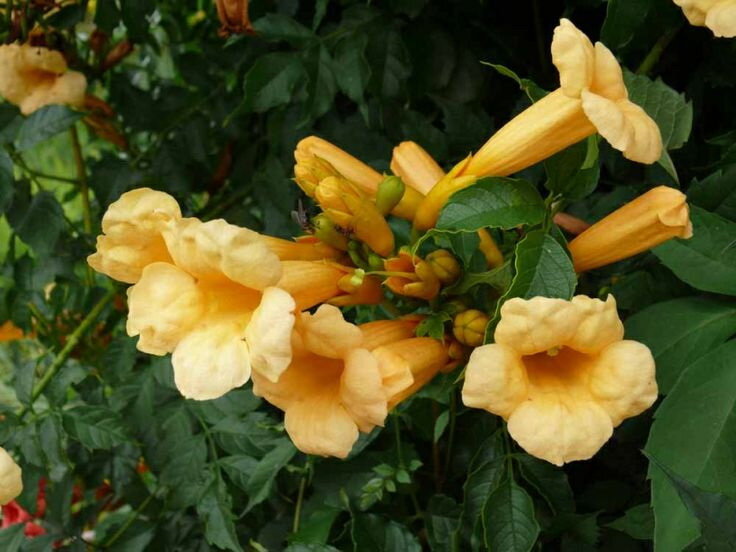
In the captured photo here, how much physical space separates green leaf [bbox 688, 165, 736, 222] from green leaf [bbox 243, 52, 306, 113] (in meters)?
0.87

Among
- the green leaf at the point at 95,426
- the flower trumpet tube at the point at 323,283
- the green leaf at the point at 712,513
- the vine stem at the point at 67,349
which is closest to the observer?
the green leaf at the point at 712,513

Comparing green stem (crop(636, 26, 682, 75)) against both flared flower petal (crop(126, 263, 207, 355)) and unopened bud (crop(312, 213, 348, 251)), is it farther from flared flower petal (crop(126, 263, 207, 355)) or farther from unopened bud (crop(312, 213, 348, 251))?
flared flower petal (crop(126, 263, 207, 355))

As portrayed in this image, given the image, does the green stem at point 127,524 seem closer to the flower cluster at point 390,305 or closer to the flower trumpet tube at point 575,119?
the flower cluster at point 390,305

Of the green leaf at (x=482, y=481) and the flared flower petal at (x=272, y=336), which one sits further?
the green leaf at (x=482, y=481)

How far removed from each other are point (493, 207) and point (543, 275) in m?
0.12

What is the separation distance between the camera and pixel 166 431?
6.93 ft

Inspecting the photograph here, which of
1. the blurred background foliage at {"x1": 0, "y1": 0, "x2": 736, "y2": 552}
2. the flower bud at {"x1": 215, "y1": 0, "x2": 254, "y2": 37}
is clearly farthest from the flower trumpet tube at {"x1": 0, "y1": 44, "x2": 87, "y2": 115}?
the flower bud at {"x1": 215, "y1": 0, "x2": 254, "y2": 37}

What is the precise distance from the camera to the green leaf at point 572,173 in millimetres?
1366

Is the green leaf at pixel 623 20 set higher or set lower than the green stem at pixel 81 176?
higher

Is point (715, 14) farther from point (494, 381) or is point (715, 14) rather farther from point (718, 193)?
point (494, 381)

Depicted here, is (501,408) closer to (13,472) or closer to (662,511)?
(662,511)

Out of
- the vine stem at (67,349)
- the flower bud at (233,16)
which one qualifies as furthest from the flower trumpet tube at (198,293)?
the flower bud at (233,16)

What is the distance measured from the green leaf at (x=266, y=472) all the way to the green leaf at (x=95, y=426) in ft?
0.98

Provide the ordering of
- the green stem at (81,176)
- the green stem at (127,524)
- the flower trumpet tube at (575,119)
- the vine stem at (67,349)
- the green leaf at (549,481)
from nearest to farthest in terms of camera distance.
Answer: the flower trumpet tube at (575,119)
the green leaf at (549,481)
the vine stem at (67,349)
the green stem at (127,524)
the green stem at (81,176)
